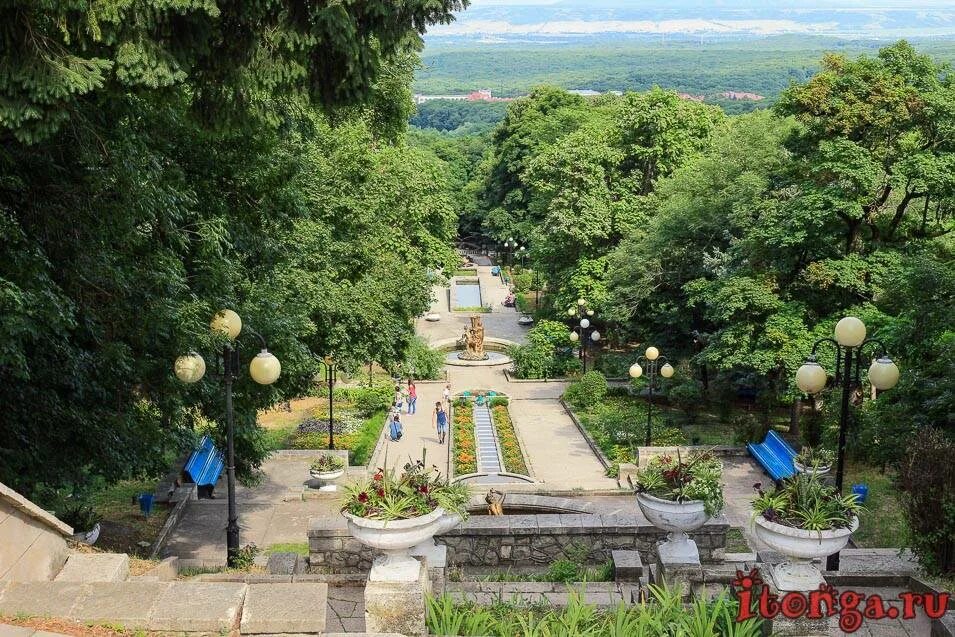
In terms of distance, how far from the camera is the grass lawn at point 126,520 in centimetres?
1460

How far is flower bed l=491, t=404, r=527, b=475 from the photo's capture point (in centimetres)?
2441

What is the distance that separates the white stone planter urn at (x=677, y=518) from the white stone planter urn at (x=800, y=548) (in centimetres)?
209

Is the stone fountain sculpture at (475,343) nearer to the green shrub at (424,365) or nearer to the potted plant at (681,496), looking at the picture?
the green shrub at (424,365)

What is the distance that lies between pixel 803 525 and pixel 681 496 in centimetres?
227

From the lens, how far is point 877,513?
704 inches

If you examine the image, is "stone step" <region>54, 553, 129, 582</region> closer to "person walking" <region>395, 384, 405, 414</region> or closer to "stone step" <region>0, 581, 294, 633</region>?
"stone step" <region>0, 581, 294, 633</region>

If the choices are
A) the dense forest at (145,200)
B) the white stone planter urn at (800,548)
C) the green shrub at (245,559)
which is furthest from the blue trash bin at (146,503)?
the white stone planter urn at (800,548)

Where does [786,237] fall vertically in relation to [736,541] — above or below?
above

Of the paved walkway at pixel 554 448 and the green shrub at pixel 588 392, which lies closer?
the paved walkway at pixel 554 448

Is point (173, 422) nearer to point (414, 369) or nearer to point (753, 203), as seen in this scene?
point (753, 203)

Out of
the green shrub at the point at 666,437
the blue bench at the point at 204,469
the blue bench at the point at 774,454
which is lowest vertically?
the green shrub at the point at 666,437

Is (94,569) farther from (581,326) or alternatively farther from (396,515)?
(581,326)

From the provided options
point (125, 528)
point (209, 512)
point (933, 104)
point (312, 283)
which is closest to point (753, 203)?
point (933, 104)

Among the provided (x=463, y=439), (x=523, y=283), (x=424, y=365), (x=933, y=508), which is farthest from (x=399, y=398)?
(x=523, y=283)
